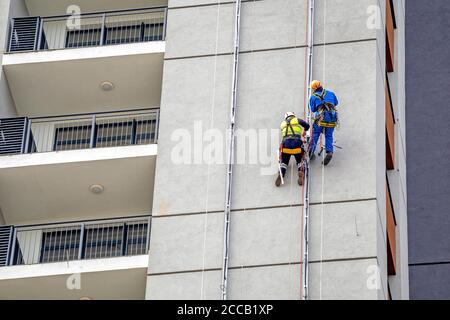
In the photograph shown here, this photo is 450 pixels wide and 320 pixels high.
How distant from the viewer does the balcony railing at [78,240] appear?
130 ft

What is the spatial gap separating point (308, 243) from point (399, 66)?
1074 cm

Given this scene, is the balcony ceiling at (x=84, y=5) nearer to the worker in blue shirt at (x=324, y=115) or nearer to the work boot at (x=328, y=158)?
the worker in blue shirt at (x=324, y=115)

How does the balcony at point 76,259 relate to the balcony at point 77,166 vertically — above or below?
below

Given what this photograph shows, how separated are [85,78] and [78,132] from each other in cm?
177

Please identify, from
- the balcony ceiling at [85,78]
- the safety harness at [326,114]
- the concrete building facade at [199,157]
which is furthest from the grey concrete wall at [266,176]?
the balcony ceiling at [85,78]

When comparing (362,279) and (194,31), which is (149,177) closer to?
(194,31)

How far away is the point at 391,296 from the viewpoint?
126ft

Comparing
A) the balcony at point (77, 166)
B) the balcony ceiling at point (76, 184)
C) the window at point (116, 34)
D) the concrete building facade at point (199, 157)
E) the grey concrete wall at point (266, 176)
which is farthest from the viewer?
the window at point (116, 34)

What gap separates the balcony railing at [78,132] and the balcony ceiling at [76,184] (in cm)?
93

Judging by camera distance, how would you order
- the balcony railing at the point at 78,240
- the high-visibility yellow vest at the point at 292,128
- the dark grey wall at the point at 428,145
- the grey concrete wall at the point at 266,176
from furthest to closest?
1. the dark grey wall at the point at 428,145
2. the balcony railing at the point at 78,240
3. the high-visibility yellow vest at the point at 292,128
4. the grey concrete wall at the point at 266,176
